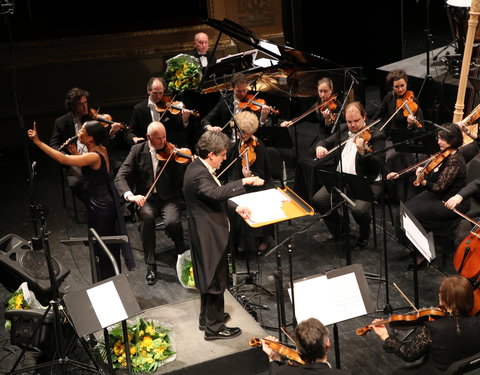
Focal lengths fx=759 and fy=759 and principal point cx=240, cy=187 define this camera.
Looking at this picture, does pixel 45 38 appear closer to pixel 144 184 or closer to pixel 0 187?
pixel 0 187

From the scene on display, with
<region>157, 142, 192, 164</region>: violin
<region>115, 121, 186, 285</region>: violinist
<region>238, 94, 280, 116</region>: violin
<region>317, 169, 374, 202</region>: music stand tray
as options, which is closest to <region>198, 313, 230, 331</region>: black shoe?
<region>115, 121, 186, 285</region>: violinist

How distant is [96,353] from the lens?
5.28 metres

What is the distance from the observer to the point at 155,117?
7617 mm

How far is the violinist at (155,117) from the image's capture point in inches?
294

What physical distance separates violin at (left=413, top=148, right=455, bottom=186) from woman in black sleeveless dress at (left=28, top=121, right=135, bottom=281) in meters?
2.44

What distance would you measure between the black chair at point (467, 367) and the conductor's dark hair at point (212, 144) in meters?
2.07

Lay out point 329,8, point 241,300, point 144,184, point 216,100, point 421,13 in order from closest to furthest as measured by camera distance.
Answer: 1. point 241,300
2. point 144,184
3. point 216,100
4. point 329,8
5. point 421,13

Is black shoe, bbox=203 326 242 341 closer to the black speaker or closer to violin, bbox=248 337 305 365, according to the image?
violin, bbox=248 337 305 365

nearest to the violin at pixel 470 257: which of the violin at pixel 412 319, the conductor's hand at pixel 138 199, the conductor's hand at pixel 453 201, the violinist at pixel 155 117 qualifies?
the conductor's hand at pixel 453 201

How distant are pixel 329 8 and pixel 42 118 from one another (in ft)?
13.7

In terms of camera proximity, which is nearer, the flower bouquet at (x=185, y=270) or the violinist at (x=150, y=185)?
the flower bouquet at (x=185, y=270)

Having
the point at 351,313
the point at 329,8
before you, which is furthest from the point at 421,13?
the point at 351,313

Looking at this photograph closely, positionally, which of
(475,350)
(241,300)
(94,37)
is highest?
(94,37)

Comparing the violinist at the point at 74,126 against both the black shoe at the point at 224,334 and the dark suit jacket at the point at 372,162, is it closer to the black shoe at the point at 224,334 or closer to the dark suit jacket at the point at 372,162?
the dark suit jacket at the point at 372,162
